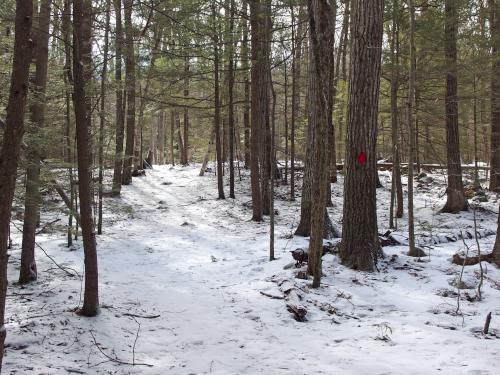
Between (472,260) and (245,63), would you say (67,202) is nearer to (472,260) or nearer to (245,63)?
(472,260)

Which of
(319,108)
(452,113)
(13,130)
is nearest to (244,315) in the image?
(319,108)

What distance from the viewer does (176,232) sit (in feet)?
38.3

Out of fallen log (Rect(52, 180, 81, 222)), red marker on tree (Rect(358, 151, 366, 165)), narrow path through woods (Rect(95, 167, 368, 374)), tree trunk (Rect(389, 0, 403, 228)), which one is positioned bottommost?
narrow path through woods (Rect(95, 167, 368, 374))

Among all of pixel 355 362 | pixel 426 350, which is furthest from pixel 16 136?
pixel 426 350

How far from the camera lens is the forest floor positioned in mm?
4227

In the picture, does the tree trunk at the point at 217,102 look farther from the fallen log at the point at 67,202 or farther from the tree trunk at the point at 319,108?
the fallen log at the point at 67,202

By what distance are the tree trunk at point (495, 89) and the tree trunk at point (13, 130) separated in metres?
9.46

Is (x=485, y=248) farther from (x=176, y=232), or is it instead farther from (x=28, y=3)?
(x=28, y=3)

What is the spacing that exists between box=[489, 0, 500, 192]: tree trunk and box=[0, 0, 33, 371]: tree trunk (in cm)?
946

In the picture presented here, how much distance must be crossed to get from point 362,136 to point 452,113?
7.48 metres

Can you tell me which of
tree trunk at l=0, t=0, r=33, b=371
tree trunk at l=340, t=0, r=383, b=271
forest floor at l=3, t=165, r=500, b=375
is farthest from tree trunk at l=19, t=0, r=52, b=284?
tree trunk at l=340, t=0, r=383, b=271

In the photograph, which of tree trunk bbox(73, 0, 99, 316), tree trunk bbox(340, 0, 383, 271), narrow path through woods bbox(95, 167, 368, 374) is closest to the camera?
narrow path through woods bbox(95, 167, 368, 374)

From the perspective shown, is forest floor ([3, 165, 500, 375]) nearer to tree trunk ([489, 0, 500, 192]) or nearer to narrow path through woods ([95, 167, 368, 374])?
narrow path through woods ([95, 167, 368, 374])

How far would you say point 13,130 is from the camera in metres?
2.63
